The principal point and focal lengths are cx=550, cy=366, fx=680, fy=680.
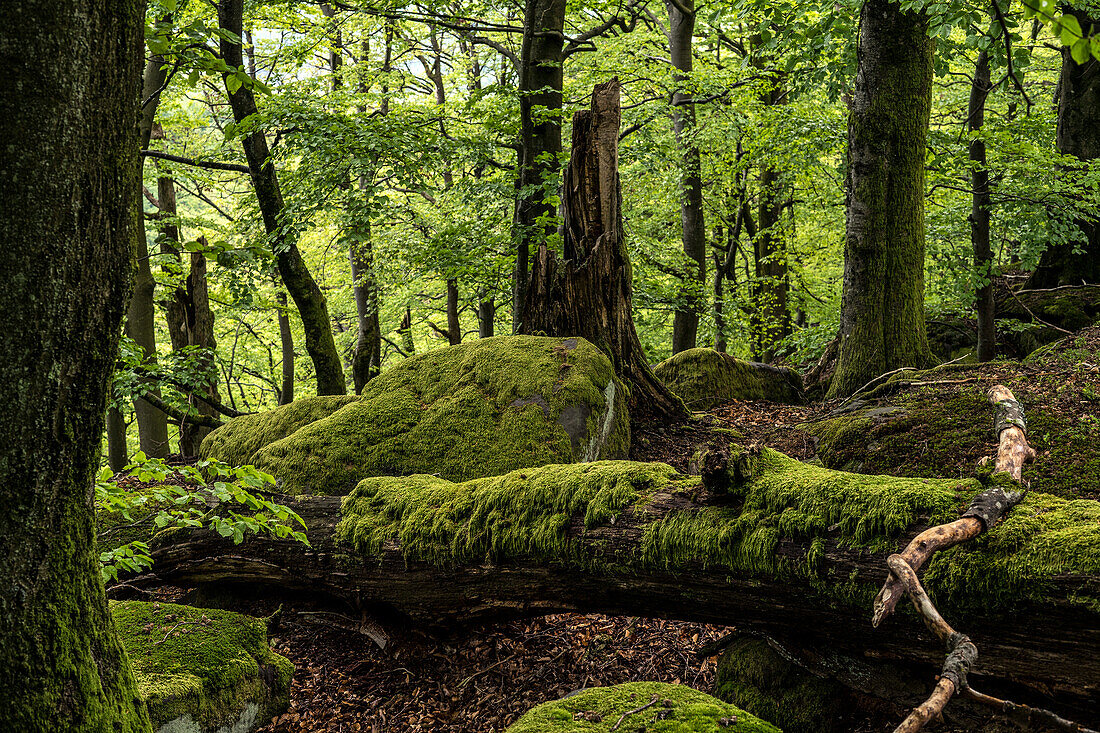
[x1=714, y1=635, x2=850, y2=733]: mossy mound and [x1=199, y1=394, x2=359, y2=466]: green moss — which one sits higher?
[x1=199, y1=394, x2=359, y2=466]: green moss

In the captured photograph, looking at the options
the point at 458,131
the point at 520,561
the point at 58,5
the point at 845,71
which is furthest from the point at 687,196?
the point at 58,5

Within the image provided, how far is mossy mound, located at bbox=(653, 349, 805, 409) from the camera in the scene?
934 centimetres

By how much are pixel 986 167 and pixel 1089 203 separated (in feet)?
6.39

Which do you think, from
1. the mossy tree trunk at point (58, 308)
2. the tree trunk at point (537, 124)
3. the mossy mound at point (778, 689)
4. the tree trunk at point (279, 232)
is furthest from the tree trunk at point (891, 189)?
the mossy tree trunk at point (58, 308)

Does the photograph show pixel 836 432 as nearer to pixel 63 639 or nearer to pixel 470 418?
pixel 470 418

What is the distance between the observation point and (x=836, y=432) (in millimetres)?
5754

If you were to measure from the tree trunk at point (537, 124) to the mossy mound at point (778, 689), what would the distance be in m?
6.08

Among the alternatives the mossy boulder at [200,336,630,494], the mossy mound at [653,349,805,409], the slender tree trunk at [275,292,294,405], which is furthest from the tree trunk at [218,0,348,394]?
the mossy mound at [653,349,805,409]

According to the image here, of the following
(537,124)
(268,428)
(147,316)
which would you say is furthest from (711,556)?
(147,316)

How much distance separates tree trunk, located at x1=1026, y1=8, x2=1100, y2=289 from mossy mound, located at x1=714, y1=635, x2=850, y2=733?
378 inches

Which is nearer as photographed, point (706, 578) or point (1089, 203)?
point (706, 578)


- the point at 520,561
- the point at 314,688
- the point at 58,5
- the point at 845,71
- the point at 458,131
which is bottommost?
the point at 314,688

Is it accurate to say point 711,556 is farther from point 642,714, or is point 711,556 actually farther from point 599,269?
point 599,269

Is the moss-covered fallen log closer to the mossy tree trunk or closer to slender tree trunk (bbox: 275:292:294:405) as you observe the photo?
the mossy tree trunk
